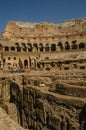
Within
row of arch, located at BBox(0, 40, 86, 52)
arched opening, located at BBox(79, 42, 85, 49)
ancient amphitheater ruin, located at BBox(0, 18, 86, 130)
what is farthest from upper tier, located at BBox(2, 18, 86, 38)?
arched opening, located at BBox(79, 42, 85, 49)

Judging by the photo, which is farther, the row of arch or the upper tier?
the upper tier

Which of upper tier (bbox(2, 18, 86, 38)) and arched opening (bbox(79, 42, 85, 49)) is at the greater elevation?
upper tier (bbox(2, 18, 86, 38))

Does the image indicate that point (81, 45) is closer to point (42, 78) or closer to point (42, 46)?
point (42, 46)

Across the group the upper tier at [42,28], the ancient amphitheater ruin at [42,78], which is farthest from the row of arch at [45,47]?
the upper tier at [42,28]

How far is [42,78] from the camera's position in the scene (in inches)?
1162

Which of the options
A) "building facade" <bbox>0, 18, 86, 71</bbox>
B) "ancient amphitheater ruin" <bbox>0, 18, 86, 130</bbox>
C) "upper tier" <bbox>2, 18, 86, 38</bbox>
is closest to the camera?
"ancient amphitheater ruin" <bbox>0, 18, 86, 130</bbox>

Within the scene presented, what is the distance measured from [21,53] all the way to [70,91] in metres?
38.1

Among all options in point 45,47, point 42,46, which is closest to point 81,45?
point 45,47

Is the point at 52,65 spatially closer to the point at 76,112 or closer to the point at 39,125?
the point at 39,125

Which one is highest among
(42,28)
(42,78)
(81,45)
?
(42,28)

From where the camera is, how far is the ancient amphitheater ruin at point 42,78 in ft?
56.9

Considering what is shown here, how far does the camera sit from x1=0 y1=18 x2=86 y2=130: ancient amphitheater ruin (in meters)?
17.3

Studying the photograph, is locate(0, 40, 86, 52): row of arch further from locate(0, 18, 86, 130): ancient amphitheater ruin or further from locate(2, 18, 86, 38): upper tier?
locate(2, 18, 86, 38): upper tier

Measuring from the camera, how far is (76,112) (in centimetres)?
1620
